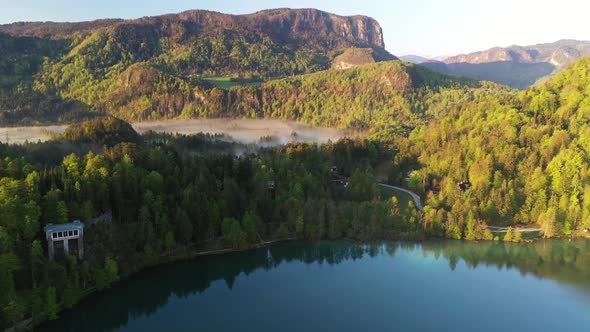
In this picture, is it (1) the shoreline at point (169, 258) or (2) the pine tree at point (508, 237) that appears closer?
(1) the shoreline at point (169, 258)

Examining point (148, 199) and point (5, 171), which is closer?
point (5, 171)

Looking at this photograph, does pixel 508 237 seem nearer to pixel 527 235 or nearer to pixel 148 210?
pixel 527 235

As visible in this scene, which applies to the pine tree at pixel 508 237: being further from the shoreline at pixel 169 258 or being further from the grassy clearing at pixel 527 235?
the grassy clearing at pixel 527 235

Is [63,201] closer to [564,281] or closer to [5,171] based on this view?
[5,171]

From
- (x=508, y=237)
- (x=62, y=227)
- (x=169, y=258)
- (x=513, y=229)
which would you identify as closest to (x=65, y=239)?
(x=62, y=227)

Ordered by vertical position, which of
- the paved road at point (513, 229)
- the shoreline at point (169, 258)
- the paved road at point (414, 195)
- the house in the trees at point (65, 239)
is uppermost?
the house in the trees at point (65, 239)

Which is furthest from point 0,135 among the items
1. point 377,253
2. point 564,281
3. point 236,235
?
point 564,281

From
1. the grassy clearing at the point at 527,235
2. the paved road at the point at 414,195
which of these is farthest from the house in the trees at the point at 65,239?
the grassy clearing at the point at 527,235
